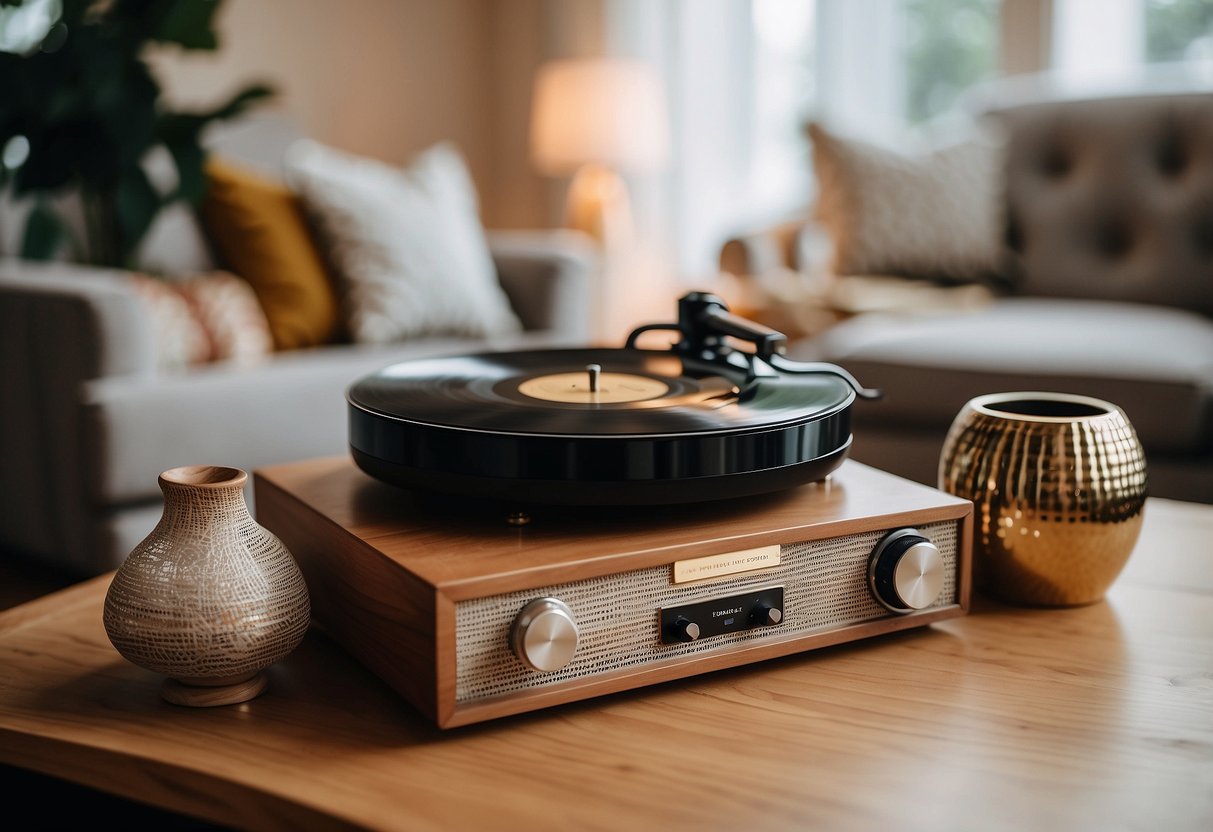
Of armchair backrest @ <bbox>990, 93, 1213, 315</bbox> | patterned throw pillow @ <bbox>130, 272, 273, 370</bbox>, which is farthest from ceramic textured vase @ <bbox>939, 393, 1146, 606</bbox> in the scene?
armchair backrest @ <bbox>990, 93, 1213, 315</bbox>

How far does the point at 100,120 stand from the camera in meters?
1.86

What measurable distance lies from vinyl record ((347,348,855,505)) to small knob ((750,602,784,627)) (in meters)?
0.07

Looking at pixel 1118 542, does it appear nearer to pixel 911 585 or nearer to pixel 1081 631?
pixel 1081 631

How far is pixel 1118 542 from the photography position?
795 millimetres

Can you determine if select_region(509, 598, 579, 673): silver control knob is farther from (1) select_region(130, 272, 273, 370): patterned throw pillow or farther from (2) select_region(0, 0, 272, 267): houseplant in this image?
(2) select_region(0, 0, 272, 267): houseplant

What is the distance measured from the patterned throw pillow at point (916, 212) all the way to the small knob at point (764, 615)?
1656 mm

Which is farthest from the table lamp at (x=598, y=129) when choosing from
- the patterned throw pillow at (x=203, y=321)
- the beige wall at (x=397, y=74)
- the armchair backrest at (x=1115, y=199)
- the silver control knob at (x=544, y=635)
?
the silver control knob at (x=544, y=635)

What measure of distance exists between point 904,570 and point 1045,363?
1002mm

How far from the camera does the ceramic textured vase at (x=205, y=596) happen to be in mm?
617

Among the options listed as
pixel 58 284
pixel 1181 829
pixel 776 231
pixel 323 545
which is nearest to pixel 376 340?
pixel 58 284

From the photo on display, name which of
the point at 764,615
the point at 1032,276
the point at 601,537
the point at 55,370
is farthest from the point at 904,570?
the point at 1032,276

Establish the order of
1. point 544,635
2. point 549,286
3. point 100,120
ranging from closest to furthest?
point 544,635 < point 100,120 < point 549,286

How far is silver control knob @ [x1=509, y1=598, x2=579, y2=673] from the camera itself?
604 millimetres

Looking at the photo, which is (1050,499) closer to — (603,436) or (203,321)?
(603,436)
